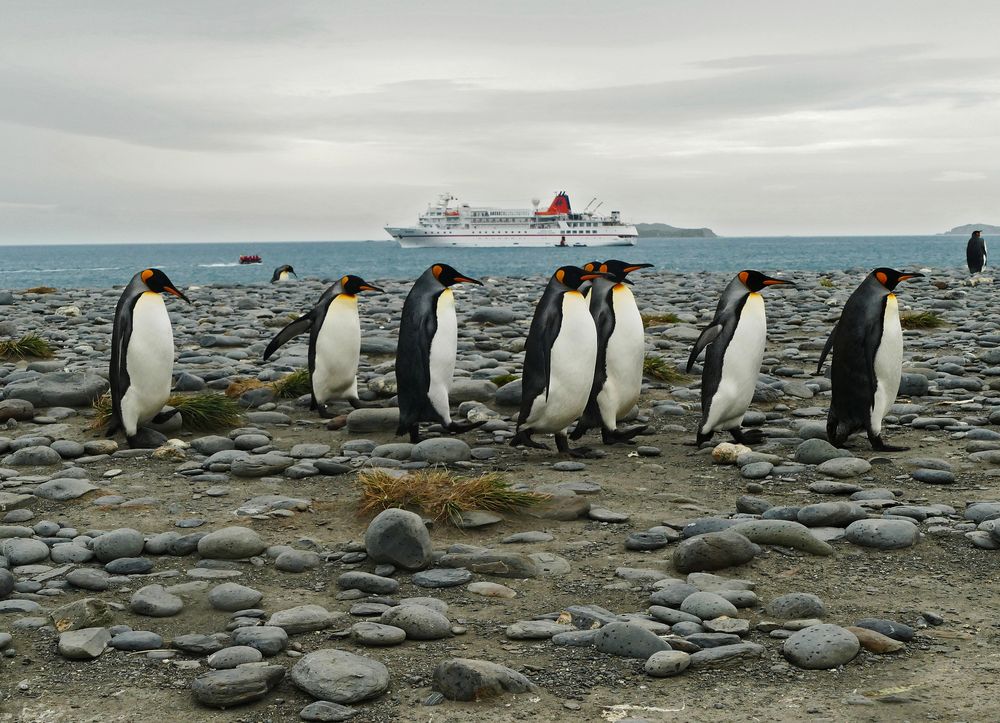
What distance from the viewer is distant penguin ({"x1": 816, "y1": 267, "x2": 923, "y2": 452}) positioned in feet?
20.6

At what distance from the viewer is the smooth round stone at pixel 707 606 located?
11.7 feet

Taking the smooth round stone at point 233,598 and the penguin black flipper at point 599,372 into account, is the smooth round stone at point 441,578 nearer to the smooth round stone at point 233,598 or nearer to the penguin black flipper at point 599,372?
the smooth round stone at point 233,598

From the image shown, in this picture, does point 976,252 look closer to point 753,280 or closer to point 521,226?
point 753,280

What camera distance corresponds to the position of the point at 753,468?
5676 mm

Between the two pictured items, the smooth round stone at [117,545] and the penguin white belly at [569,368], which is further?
the penguin white belly at [569,368]

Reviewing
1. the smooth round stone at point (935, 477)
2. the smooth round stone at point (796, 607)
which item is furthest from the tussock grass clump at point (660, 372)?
the smooth round stone at point (796, 607)

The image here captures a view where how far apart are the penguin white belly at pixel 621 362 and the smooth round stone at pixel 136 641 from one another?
12.9 feet

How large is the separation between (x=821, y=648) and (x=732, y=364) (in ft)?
11.3

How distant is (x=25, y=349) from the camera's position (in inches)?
400

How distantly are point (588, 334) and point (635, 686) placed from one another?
3577 mm

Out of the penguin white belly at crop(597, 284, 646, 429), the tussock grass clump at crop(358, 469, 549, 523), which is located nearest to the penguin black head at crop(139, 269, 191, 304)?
the tussock grass clump at crop(358, 469, 549, 523)

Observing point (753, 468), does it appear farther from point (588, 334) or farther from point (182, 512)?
point (182, 512)

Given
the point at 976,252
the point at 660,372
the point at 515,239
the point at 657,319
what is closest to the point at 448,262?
the point at 515,239

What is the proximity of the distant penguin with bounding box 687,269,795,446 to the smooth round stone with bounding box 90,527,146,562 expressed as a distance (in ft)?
11.5
